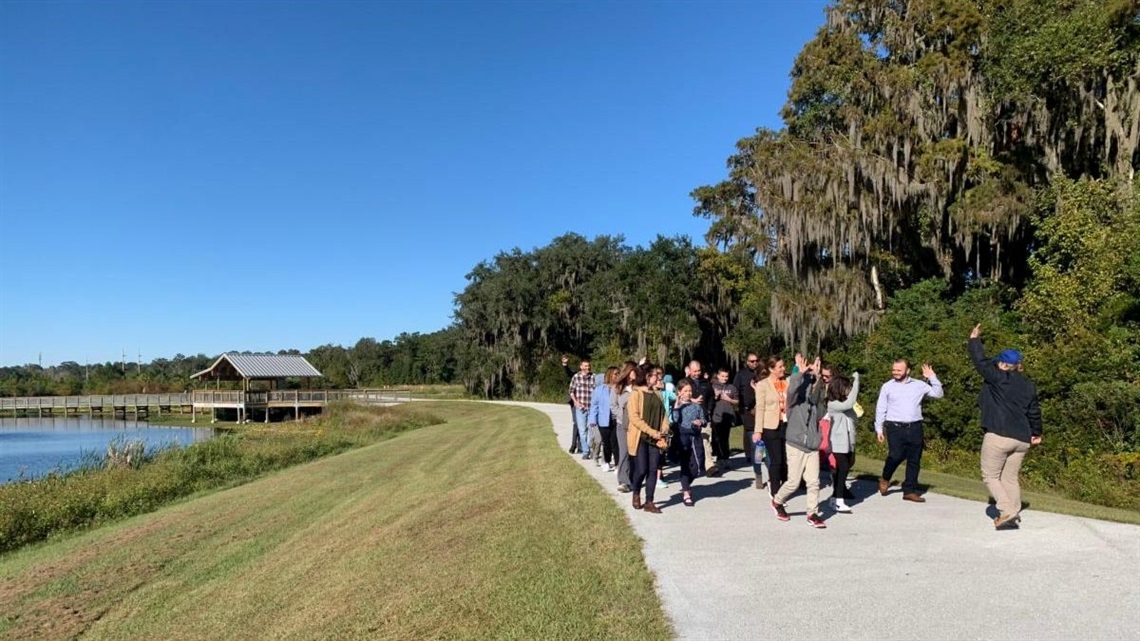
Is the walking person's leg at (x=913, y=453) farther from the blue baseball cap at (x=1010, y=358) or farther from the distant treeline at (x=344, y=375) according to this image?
the distant treeline at (x=344, y=375)

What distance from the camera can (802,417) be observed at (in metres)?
7.46

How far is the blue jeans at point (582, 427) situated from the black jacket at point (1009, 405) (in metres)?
6.92

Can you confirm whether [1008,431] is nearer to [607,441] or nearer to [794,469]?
[794,469]

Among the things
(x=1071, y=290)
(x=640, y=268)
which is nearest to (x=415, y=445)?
(x=1071, y=290)

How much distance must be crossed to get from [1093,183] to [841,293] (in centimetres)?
865

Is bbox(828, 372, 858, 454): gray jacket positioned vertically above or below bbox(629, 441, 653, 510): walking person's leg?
above

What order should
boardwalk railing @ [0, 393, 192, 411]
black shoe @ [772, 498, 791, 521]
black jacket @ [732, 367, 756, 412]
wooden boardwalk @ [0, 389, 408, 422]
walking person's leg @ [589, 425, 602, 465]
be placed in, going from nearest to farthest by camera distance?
black shoe @ [772, 498, 791, 521] < black jacket @ [732, 367, 756, 412] < walking person's leg @ [589, 425, 602, 465] < wooden boardwalk @ [0, 389, 408, 422] < boardwalk railing @ [0, 393, 192, 411]

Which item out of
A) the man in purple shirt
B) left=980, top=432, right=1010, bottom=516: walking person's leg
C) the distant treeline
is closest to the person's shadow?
the man in purple shirt

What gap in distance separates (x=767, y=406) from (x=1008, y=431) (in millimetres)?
2434

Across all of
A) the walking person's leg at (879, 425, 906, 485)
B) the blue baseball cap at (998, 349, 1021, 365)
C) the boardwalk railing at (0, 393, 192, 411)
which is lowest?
the walking person's leg at (879, 425, 906, 485)

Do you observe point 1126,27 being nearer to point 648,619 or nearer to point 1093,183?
point 1093,183

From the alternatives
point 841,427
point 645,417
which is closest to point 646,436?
→ point 645,417

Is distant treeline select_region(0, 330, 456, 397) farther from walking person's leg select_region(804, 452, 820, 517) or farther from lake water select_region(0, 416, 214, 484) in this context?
walking person's leg select_region(804, 452, 820, 517)

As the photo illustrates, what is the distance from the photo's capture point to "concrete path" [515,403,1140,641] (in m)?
4.54
